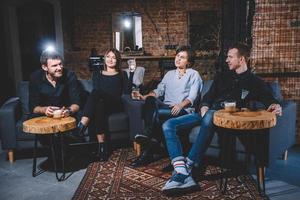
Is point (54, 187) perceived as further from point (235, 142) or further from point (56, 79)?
point (235, 142)

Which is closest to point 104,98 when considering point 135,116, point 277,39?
point 135,116

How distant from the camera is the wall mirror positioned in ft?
25.7

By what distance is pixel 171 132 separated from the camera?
298 centimetres

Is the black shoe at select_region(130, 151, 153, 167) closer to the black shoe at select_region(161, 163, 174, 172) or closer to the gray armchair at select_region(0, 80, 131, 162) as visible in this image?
the black shoe at select_region(161, 163, 174, 172)

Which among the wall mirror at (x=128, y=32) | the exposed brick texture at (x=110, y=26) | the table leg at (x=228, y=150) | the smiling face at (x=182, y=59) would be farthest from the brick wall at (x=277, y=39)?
the wall mirror at (x=128, y=32)

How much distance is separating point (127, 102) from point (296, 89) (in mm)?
1849

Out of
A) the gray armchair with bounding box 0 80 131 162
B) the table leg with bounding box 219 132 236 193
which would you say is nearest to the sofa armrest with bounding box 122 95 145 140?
the gray armchair with bounding box 0 80 131 162

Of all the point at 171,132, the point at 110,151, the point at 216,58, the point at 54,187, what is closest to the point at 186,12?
the point at 216,58

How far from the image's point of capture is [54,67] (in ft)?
10.7

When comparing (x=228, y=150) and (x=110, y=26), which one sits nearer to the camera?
(x=228, y=150)

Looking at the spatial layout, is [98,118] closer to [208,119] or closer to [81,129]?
[81,129]

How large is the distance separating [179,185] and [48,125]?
1.17m

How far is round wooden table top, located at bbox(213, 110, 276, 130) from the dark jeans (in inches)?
27.8

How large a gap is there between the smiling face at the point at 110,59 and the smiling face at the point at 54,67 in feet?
2.20
